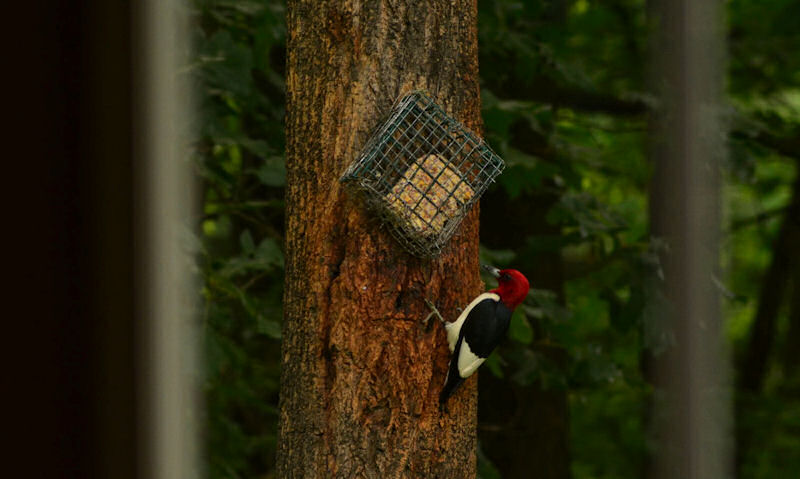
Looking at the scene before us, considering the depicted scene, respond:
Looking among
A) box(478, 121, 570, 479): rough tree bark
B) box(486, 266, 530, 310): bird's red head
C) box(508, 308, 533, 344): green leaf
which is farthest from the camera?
box(478, 121, 570, 479): rough tree bark

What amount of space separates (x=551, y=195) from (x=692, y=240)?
7.21 feet

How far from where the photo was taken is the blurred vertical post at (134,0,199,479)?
1.21 m

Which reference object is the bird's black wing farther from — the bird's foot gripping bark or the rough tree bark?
the rough tree bark

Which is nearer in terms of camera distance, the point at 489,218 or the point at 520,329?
the point at 520,329

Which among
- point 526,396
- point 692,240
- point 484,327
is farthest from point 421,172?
point 526,396

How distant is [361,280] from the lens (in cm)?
175

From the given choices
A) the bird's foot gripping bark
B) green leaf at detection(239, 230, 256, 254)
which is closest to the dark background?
green leaf at detection(239, 230, 256, 254)

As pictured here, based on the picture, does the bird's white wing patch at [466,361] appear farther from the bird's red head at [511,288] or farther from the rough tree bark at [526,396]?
the rough tree bark at [526,396]

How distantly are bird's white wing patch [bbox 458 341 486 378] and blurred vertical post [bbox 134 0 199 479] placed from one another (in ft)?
2.20

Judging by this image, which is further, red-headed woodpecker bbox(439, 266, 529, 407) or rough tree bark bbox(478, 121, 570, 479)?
rough tree bark bbox(478, 121, 570, 479)

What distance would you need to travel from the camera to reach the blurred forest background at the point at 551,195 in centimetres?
273

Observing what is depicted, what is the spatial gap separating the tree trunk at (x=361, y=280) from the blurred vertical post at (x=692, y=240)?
2.02 feet

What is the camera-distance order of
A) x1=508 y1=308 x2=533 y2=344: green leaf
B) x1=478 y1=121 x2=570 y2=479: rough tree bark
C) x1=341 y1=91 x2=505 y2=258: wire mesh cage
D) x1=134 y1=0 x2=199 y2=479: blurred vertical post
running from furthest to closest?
x1=478 y1=121 x2=570 y2=479: rough tree bark → x1=508 y1=308 x2=533 y2=344: green leaf → x1=341 y1=91 x2=505 y2=258: wire mesh cage → x1=134 y1=0 x2=199 y2=479: blurred vertical post

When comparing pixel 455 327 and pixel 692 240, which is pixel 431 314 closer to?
pixel 455 327
